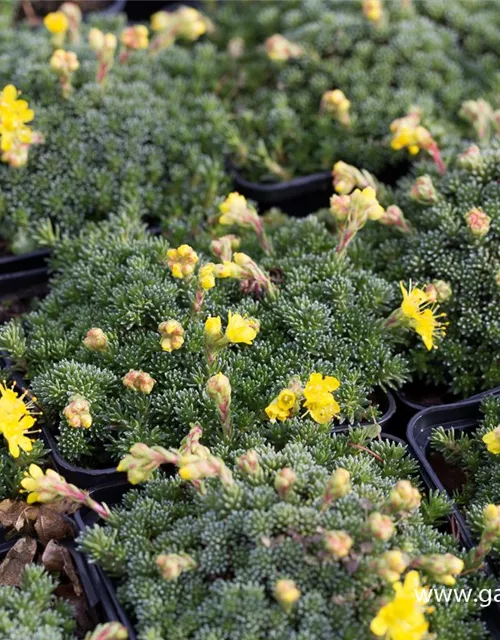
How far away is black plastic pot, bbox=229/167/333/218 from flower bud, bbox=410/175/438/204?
63cm

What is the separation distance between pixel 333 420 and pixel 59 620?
1.02m

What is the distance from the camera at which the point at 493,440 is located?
7.55 ft

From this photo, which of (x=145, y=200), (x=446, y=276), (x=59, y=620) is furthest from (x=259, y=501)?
(x=145, y=200)

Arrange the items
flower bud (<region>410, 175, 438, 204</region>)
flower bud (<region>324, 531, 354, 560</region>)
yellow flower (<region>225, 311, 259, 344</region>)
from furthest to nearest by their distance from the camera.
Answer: flower bud (<region>410, 175, 438, 204</region>) → yellow flower (<region>225, 311, 259, 344</region>) → flower bud (<region>324, 531, 354, 560</region>)

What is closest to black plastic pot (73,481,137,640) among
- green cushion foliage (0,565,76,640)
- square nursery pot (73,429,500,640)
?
square nursery pot (73,429,500,640)

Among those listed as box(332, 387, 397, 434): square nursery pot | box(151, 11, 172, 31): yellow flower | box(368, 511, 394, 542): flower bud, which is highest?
box(151, 11, 172, 31): yellow flower

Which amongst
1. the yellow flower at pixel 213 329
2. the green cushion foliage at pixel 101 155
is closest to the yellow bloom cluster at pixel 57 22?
the green cushion foliage at pixel 101 155

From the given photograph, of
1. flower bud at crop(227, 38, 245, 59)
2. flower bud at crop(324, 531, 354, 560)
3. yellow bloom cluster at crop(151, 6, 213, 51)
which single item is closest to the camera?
flower bud at crop(324, 531, 354, 560)

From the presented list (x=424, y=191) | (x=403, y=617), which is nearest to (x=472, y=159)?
(x=424, y=191)

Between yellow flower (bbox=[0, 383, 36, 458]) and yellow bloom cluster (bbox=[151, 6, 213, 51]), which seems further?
yellow bloom cluster (bbox=[151, 6, 213, 51])

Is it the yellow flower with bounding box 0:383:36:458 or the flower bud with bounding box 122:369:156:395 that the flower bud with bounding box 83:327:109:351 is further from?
the yellow flower with bounding box 0:383:36:458

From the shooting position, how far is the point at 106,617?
217cm

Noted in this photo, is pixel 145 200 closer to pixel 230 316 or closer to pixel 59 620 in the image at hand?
pixel 230 316

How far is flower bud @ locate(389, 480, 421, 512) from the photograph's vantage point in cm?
203
